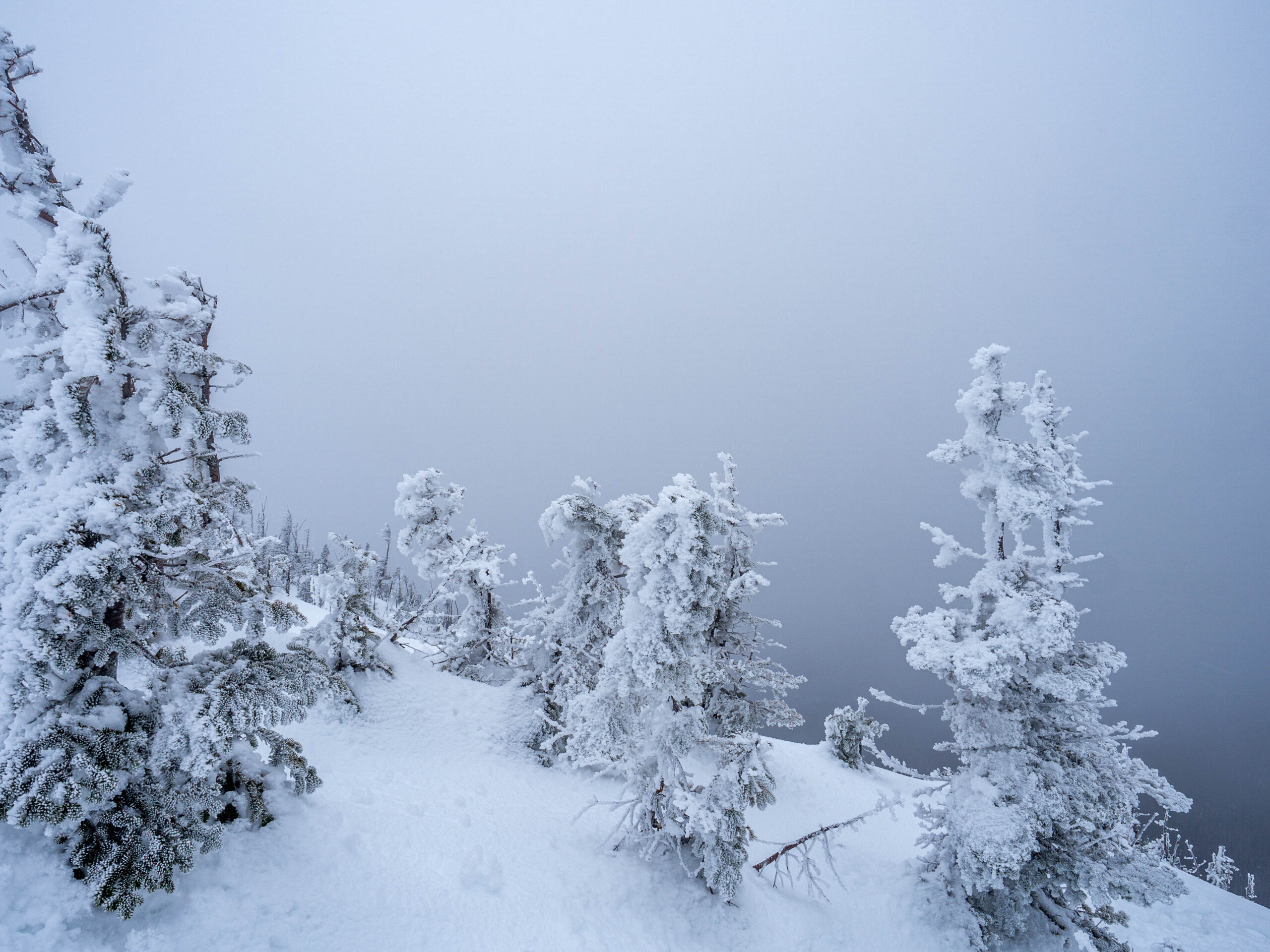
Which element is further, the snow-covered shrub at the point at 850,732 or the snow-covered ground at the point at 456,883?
the snow-covered shrub at the point at 850,732

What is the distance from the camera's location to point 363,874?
27.2ft

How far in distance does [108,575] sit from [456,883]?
24.1 feet

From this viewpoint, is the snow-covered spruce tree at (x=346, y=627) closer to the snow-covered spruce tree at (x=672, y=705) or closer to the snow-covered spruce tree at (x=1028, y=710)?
the snow-covered spruce tree at (x=672, y=705)

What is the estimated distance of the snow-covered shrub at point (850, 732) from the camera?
26062 millimetres

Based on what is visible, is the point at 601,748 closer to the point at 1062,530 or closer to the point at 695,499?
the point at 695,499

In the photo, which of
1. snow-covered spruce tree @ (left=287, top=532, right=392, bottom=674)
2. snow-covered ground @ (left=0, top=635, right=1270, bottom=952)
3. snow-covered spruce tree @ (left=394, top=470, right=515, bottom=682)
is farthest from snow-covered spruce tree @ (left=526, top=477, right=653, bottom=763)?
snow-covered spruce tree @ (left=287, top=532, right=392, bottom=674)

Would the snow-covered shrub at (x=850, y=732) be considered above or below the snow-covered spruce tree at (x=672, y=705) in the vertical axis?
below

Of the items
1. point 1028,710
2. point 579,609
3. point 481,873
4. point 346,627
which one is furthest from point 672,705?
point 346,627

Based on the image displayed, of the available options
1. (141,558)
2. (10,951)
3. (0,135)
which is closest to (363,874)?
(10,951)

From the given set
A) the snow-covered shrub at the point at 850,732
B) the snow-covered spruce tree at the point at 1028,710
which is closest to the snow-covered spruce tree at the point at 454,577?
the snow-covered spruce tree at the point at 1028,710

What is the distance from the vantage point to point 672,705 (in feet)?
34.7

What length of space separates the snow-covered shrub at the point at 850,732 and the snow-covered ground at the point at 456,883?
26.9 ft

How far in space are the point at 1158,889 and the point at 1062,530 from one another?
667 centimetres

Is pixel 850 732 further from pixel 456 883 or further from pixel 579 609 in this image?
pixel 456 883
